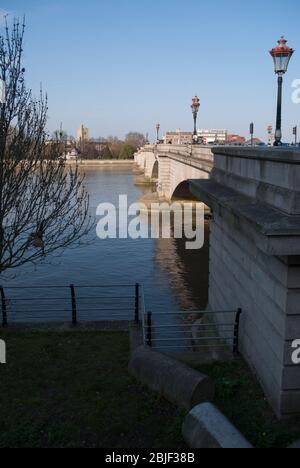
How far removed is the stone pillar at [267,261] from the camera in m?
7.03

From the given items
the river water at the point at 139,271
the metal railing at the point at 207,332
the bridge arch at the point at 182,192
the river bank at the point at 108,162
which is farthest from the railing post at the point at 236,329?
the river bank at the point at 108,162

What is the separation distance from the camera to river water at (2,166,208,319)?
22.4 metres

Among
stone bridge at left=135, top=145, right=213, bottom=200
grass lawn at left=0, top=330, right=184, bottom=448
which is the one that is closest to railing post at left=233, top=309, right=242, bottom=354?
Answer: grass lawn at left=0, top=330, right=184, bottom=448

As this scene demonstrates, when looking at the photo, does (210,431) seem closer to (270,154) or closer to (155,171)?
(270,154)

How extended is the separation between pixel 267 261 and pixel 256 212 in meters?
0.88

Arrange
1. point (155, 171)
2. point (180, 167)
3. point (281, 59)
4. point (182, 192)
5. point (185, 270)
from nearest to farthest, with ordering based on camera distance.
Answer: point (281, 59) < point (185, 270) < point (180, 167) < point (182, 192) < point (155, 171)

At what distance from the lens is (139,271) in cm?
2667

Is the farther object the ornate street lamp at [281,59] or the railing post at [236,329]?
the ornate street lamp at [281,59]

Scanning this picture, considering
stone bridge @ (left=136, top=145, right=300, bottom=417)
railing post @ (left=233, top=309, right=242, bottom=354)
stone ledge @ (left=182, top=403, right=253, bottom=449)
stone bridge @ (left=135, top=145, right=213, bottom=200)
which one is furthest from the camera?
stone bridge @ (left=135, top=145, right=213, bottom=200)

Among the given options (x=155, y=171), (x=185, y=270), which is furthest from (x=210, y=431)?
(x=155, y=171)

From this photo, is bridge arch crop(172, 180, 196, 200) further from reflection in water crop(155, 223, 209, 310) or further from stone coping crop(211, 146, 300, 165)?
stone coping crop(211, 146, 300, 165)

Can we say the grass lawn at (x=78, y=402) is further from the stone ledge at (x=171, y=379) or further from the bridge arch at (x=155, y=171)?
the bridge arch at (x=155, y=171)

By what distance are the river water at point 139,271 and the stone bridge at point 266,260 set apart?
995cm

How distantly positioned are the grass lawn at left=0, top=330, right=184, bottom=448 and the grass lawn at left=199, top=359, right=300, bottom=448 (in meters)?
0.95
